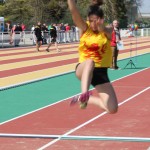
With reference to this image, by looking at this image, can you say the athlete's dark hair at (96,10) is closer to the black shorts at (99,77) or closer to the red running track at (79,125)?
the black shorts at (99,77)

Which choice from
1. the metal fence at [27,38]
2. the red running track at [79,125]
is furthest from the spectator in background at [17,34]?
the red running track at [79,125]

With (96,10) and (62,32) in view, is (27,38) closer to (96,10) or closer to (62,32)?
(62,32)

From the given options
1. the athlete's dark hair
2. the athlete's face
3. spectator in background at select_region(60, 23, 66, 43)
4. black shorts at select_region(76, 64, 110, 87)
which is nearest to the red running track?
black shorts at select_region(76, 64, 110, 87)

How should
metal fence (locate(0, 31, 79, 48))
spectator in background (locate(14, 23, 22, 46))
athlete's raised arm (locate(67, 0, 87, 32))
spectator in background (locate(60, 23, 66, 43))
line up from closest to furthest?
athlete's raised arm (locate(67, 0, 87, 32))
metal fence (locate(0, 31, 79, 48))
spectator in background (locate(14, 23, 22, 46))
spectator in background (locate(60, 23, 66, 43))

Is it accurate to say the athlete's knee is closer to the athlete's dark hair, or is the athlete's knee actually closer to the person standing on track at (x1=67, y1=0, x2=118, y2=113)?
the person standing on track at (x1=67, y1=0, x2=118, y2=113)

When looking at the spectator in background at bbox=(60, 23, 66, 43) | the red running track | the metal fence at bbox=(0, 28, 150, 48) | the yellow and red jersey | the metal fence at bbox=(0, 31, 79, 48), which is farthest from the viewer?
the spectator in background at bbox=(60, 23, 66, 43)

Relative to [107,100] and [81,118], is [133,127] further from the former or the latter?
[107,100]

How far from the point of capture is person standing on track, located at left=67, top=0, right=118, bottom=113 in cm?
671

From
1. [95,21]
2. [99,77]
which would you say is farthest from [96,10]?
[99,77]

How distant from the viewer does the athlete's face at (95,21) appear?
6746mm

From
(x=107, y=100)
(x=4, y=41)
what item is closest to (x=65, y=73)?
(x=107, y=100)

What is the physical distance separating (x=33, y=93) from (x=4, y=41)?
2621 cm

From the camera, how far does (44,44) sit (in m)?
43.6

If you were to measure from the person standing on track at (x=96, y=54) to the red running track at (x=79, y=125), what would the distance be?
2.60 ft
